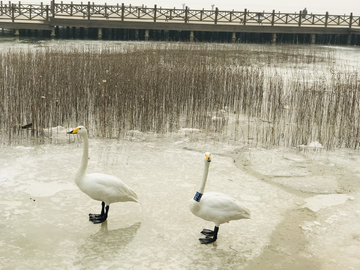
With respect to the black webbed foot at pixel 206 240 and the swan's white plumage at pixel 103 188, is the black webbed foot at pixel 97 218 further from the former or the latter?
the black webbed foot at pixel 206 240

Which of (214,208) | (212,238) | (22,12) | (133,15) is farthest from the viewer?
(133,15)

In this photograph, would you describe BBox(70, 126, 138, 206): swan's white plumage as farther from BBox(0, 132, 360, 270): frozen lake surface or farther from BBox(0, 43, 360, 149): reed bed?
BBox(0, 43, 360, 149): reed bed

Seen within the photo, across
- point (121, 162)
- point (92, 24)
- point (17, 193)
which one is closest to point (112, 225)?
point (17, 193)

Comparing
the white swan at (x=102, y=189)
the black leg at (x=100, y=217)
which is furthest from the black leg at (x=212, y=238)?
the black leg at (x=100, y=217)

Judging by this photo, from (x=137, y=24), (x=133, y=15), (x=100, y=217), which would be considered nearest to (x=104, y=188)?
(x=100, y=217)

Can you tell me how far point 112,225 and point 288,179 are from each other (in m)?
2.90

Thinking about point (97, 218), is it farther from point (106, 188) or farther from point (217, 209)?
point (217, 209)

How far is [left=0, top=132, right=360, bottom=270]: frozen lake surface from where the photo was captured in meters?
4.18

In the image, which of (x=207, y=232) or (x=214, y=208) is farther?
(x=207, y=232)

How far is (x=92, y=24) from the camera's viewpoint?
27.5 metres

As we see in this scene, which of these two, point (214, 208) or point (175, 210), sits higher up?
point (214, 208)

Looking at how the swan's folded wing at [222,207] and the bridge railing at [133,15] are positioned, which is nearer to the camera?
the swan's folded wing at [222,207]

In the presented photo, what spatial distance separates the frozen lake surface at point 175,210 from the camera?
4.18 metres

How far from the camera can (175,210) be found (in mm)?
5152
